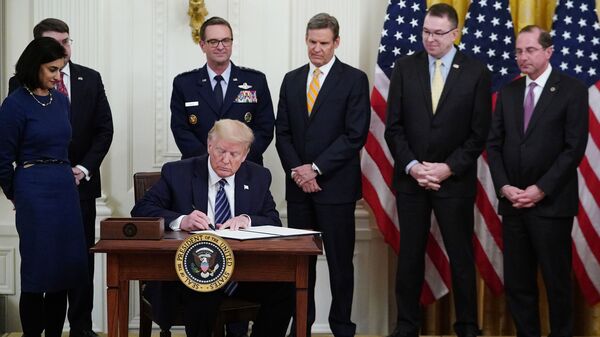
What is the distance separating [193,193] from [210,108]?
1.24 meters

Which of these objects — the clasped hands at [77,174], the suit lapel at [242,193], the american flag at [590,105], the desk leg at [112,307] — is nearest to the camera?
the desk leg at [112,307]

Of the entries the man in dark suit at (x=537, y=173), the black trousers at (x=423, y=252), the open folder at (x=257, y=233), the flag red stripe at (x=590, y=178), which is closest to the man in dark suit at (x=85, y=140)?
the open folder at (x=257, y=233)

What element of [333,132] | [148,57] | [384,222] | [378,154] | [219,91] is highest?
[148,57]

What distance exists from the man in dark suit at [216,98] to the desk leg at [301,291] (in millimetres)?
1609

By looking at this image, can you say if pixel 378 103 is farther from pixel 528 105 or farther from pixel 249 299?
pixel 249 299

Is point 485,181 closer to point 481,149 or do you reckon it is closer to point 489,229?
point 489,229

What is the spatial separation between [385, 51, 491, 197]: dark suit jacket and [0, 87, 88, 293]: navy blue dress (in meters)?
1.90

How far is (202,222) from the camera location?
3715 mm

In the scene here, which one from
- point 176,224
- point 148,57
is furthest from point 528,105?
point 148,57

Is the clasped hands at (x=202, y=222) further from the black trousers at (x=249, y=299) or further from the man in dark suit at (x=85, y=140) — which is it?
the man in dark suit at (x=85, y=140)

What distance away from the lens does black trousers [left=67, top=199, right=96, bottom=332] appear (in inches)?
195

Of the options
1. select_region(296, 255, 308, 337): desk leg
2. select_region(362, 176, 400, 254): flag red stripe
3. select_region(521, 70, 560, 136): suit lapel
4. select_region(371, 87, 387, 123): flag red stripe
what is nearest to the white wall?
select_region(362, 176, 400, 254): flag red stripe

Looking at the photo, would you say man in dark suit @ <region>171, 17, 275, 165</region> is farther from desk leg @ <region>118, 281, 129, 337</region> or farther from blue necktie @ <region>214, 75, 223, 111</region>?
desk leg @ <region>118, 281, 129, 337</region>

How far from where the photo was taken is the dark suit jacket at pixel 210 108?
5098mm
